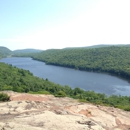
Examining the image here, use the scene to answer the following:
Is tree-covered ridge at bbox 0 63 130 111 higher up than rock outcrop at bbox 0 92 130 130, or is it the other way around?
rock outcrop at bbox 0 92 130 130

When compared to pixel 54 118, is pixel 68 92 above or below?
below

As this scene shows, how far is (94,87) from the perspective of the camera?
56.9 metres

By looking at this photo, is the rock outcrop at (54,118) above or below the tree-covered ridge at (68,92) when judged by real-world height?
above

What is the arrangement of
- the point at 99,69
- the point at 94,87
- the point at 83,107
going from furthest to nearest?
1. the point at 99,69
2. the point at 94,87
3. the point at 83,107

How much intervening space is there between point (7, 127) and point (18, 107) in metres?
4.08

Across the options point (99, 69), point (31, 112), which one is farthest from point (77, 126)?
point (99, 69)

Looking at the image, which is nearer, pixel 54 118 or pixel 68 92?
pixel 54 118

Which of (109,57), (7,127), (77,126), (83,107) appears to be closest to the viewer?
(7,127)

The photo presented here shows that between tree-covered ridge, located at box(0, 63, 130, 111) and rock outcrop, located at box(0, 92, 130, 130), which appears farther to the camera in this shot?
tree-covered ridge, located at box(0, 63, 130, 111)

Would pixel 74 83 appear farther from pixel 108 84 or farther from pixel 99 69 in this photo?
pixel 99 69

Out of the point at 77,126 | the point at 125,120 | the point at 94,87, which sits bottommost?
the point at 94,87

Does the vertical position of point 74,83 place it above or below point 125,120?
below

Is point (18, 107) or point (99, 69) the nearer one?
point (18, 107)

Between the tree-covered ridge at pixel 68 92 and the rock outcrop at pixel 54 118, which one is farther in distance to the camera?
the tree-covered ridge at pixel 68 92
